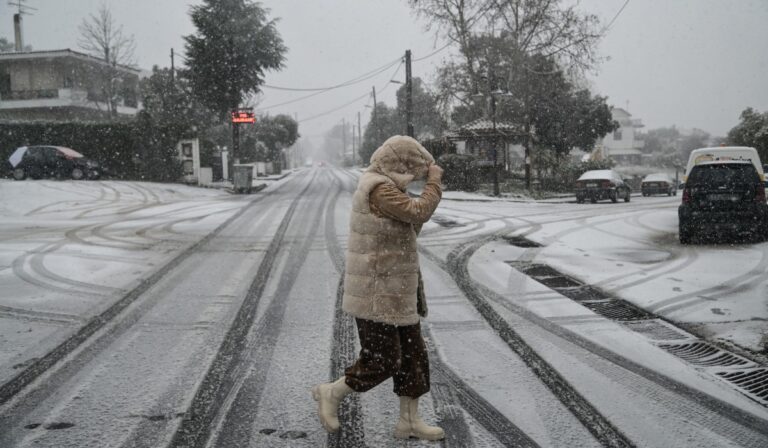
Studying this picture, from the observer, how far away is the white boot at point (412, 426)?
9.95 feet

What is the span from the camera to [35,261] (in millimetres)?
8125

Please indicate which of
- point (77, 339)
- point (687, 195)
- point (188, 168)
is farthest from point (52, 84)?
point (687, 195)

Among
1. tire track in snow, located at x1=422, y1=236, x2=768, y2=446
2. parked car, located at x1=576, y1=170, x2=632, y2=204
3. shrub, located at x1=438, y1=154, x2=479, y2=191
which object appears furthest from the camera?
shrub, located at x1=438, y1=154, x2=479, y2=191

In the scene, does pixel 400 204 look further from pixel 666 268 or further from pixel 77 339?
pixel 666 268

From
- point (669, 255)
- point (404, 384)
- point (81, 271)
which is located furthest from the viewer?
point (669, 255)

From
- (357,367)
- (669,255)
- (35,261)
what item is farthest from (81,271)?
(669,255)

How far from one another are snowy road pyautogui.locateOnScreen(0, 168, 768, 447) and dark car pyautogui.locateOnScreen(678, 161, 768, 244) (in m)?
0.65

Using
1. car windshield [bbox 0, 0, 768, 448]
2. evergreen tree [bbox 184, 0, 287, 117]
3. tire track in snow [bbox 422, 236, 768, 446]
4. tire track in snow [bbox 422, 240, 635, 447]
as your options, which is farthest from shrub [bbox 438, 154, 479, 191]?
tire track in snow [bbox 422, 236, 768, 446]

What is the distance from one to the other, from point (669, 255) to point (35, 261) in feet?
32.2

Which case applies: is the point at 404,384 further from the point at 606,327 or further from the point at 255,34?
the point at 255,34

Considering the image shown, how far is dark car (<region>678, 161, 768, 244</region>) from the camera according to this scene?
388 inches

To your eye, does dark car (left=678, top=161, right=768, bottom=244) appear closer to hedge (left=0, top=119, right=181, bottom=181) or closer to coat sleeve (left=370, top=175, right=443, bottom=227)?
coat sleeve (left=370, top=175, right=443, bottom=227)

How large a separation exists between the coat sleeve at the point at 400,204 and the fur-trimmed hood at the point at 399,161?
93mm

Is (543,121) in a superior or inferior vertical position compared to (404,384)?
superior
